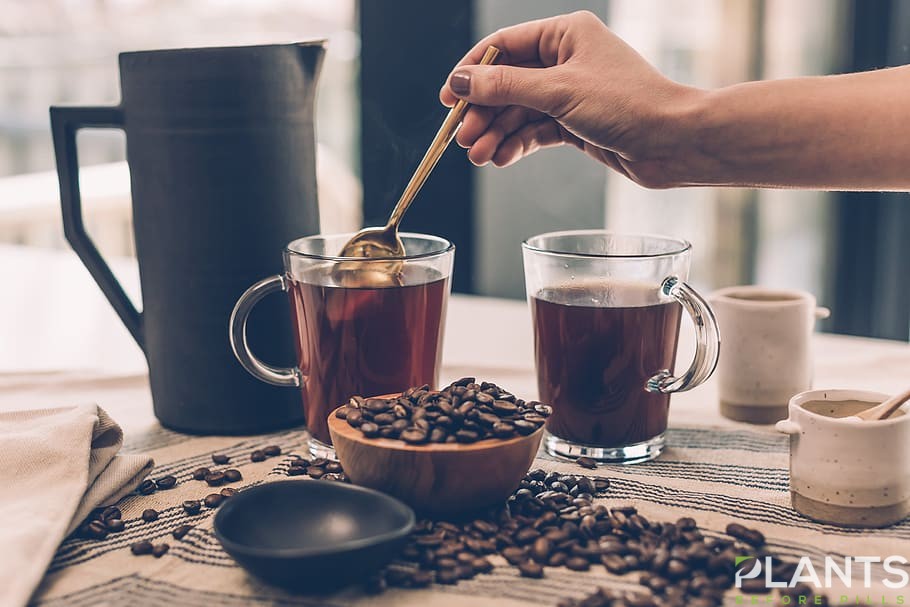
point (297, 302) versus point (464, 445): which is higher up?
point (297, 302)

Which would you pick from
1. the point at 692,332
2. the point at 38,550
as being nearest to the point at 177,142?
the point at 38,550

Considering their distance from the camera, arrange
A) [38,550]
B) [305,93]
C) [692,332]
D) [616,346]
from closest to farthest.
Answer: [38,550] < [616,346] < [305,93] < [692,332]

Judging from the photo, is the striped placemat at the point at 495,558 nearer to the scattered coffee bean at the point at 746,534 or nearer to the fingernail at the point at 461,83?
the scattered coffee bean at the point at 746,534

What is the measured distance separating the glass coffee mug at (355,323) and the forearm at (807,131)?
0.40 m

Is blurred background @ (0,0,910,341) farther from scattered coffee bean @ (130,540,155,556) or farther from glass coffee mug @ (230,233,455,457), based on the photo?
scattered coffee bean @ (130,540,155,556)

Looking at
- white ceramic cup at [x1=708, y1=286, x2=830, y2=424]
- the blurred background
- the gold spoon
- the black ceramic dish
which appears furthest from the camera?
the blurred background

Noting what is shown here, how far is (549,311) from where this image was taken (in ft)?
4.37

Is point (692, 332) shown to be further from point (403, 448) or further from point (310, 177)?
point (403, 448)

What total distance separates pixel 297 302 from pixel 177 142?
29 cm

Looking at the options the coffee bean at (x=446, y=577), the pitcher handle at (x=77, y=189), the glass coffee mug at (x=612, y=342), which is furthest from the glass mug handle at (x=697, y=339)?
the pitcher handle at (x=77, y=189)

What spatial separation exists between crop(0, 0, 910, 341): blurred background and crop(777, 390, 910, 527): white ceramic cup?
0.91 metres

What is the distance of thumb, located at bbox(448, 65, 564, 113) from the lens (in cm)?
132

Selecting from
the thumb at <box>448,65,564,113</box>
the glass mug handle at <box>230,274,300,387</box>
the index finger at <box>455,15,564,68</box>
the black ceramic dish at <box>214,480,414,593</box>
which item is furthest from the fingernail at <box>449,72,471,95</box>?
the black ceramic dish at <box>214,480,414,593</box>

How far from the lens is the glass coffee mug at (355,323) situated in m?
1.29
